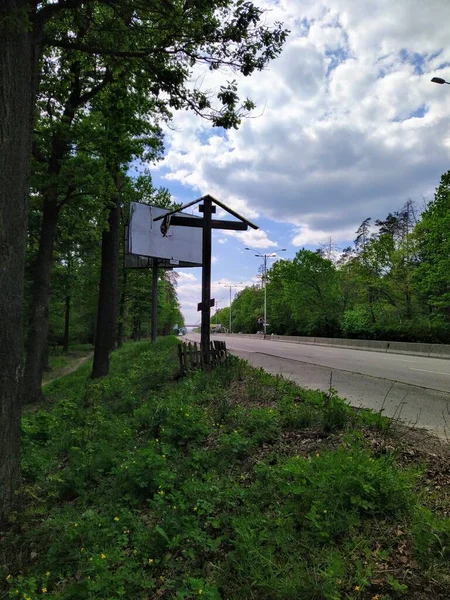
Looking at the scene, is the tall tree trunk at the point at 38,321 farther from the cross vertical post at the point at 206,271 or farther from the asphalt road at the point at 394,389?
the asphalt road at the point at 394,389

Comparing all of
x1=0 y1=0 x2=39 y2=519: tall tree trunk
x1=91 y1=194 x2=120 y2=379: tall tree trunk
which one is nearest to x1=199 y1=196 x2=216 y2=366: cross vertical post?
x1=0 y1=0 x2=39 y2=519: tall tree trunk

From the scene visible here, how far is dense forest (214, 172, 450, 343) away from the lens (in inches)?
953

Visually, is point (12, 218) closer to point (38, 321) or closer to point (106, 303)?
point (38, 321)

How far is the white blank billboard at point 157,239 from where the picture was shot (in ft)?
70.9

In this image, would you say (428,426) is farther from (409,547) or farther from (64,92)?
(64,92)

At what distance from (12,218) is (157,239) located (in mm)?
18932

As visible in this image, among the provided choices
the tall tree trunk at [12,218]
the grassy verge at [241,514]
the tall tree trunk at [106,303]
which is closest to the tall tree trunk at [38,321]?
the tall tree trunk at [106,303]

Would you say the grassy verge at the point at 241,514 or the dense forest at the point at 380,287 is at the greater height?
the dense forest at the point at 380,287

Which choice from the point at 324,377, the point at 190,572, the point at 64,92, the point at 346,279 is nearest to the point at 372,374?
the point at 324,377

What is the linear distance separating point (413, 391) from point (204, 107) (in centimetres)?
653

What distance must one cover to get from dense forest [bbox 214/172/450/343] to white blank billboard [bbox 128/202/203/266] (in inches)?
572

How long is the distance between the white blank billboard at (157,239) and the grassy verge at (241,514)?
52.9ft

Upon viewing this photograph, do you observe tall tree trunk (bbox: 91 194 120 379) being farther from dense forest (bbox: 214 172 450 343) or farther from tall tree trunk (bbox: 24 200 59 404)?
dense forest (bbox: 214 172 450 343)

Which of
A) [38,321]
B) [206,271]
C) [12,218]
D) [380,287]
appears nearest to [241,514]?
[12,218]
